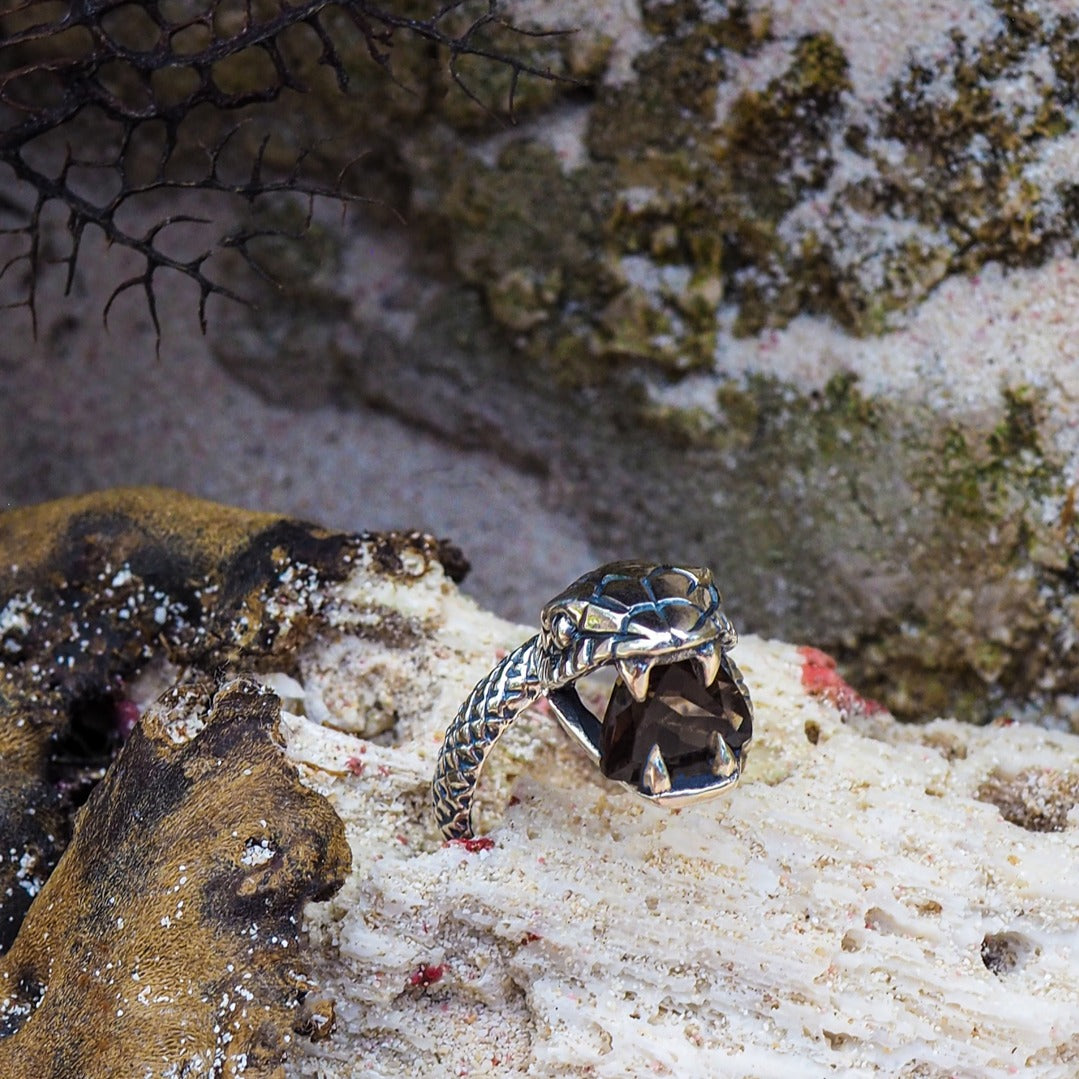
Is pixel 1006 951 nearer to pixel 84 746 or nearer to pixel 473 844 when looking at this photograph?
pixel 473 844

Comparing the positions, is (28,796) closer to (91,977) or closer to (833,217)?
(91,977)

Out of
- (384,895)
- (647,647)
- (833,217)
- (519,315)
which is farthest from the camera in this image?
(519,315)

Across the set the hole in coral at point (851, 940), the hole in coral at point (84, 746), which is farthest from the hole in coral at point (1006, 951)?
the hole in coral at point (84, 746)

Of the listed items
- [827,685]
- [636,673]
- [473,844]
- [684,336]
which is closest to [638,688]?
[636,673]

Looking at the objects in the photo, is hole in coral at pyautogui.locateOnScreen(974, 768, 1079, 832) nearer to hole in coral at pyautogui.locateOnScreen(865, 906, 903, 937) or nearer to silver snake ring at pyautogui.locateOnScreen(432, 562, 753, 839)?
hole in coral at pyautogui.locateOnScreen(865, 906, 903, 937)

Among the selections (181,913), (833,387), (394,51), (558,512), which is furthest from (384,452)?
(181,913)

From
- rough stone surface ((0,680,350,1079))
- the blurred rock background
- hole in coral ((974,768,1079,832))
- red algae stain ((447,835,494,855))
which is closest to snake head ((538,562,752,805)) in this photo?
red algae stain ((447,835,494,855))
